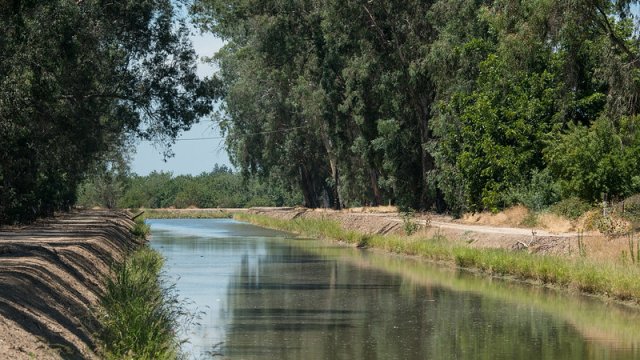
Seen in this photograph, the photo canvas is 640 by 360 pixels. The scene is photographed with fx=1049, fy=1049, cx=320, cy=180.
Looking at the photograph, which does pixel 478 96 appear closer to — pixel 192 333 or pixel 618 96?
pixel 618 96

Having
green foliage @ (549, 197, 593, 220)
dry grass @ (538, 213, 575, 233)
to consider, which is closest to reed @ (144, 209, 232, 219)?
dry grass @ (538, 213, 575, 233)

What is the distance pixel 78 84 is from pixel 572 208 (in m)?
19.5

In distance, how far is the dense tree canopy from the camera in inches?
1341

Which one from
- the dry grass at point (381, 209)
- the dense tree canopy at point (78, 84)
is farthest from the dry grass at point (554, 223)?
the dry grass at point (381, 209)

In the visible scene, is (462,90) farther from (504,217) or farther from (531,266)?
(531,266)

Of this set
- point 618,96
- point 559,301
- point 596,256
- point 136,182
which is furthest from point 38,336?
point 136,182

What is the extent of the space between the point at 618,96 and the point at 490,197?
45.4 ft

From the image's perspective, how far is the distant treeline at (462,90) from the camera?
38184 millimetres

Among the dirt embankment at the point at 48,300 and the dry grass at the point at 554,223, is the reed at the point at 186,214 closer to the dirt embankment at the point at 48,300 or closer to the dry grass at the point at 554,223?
the dry grass at the point at 554,223

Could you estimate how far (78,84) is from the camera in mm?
40344

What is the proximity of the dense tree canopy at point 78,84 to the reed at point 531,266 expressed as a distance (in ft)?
35.7

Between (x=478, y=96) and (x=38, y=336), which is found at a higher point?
(x=478, y=96)

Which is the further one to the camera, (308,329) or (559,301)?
(559,301)

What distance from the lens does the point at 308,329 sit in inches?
862
